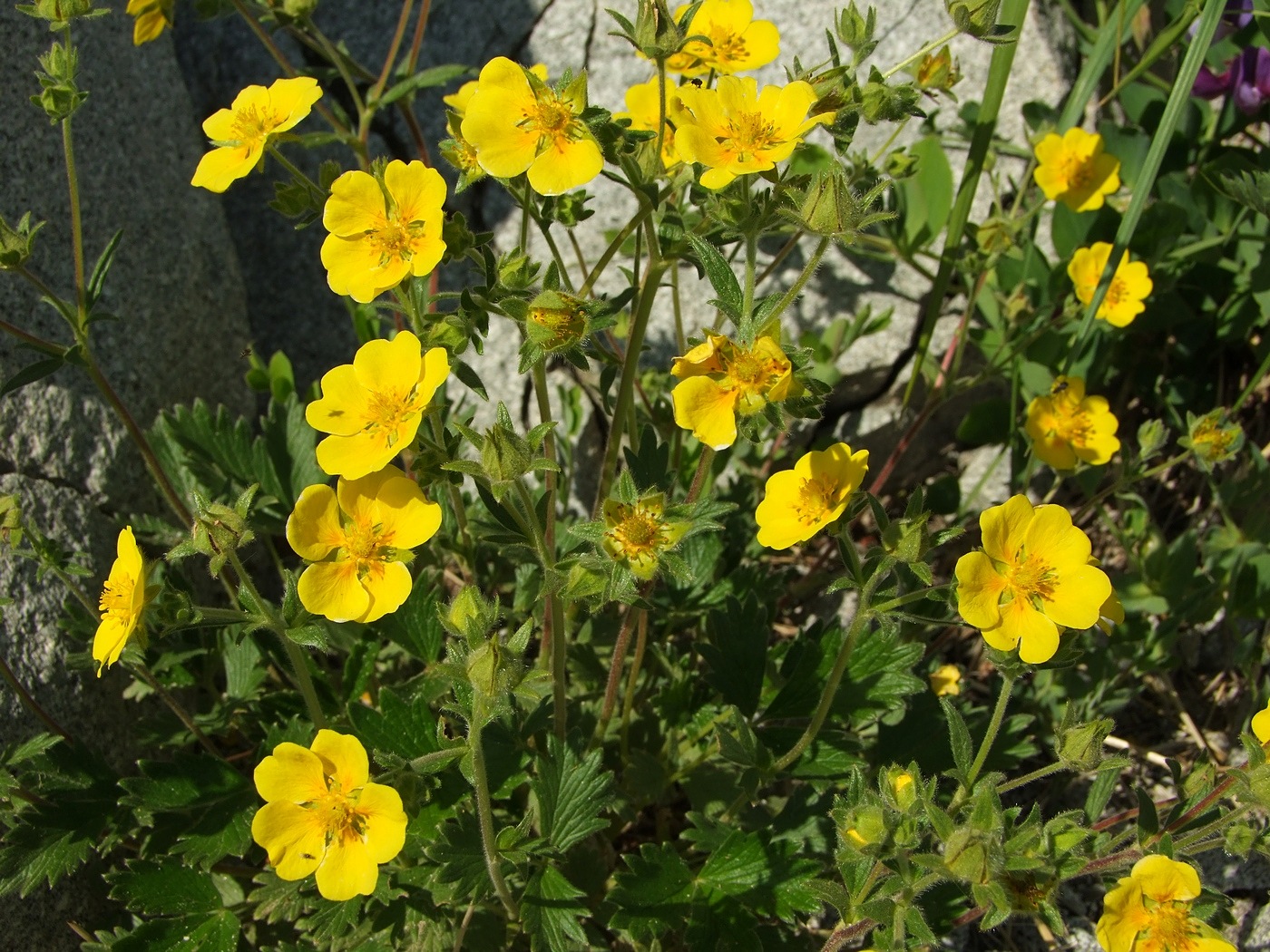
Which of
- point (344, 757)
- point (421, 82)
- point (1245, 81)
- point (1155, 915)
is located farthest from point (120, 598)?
point (1245, 81)

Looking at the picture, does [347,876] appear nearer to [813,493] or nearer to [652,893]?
[652,893]

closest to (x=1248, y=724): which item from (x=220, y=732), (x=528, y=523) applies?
(x=528, y=523)

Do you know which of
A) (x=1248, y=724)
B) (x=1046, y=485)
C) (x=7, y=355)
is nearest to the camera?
(x=7, y=355)

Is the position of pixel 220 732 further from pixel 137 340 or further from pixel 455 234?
pixel 455 234

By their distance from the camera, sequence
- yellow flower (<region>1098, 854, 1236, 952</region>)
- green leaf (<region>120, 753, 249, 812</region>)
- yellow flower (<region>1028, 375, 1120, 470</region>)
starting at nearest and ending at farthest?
yellow flower (<region>1098, 854, 1236, 952</region>) < green leaf (<region>120, 753, 249, 812</region>) < yellow flower (<region>1028, 375, 1120, 470</region>)

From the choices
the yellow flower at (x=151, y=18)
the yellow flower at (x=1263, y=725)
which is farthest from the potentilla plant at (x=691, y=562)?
the yellow flower at (x=151, y=18)

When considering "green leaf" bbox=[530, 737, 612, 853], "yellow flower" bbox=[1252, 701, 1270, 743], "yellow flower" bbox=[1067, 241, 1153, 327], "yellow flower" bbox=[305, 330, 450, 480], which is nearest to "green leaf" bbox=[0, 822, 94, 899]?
"green leaf" bbox=[530, 737, 612, 853]

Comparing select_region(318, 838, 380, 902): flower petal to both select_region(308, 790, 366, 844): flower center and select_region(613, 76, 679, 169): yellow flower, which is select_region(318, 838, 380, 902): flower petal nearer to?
select_region(308, 790, 366, 844): flower center
